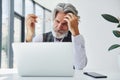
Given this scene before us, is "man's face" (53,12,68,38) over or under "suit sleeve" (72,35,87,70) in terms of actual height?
over

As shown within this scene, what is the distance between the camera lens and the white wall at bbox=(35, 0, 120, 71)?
3.19m

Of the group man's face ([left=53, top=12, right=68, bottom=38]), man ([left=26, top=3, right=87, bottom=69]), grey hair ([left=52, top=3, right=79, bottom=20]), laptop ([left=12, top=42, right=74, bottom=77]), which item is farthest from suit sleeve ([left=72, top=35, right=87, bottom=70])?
laptop ([left=12, top=42, right=74, bottom=77])

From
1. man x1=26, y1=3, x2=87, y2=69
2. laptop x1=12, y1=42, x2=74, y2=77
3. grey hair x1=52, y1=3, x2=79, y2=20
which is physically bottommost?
laptop x1=12, y1=42, x2=74, y2=77

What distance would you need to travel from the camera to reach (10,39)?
4.49 meters

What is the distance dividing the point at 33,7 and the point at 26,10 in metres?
0.82

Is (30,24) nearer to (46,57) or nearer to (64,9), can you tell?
(64,9)

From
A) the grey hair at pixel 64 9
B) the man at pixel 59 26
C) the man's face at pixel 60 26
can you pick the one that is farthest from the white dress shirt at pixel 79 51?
the grey hair at pixel 64 9

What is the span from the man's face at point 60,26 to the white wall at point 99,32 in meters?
0.74

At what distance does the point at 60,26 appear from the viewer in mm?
2551

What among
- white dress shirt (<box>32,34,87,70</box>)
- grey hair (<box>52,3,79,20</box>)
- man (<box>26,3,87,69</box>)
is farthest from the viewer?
grey hair (<box>52,3,79,20</box>)

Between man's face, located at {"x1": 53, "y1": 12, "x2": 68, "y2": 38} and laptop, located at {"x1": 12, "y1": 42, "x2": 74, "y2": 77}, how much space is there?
3.97 ft

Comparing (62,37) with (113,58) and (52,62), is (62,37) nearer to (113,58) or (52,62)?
(113,58)

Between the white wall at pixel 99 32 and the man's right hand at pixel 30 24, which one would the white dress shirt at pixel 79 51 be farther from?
the white wall at pixel 99 32

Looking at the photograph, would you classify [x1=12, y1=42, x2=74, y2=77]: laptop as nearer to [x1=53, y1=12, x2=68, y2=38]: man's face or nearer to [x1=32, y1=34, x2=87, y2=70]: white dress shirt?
[x1=32, y1=34, x2=87, y2=70]: white dress shirt
